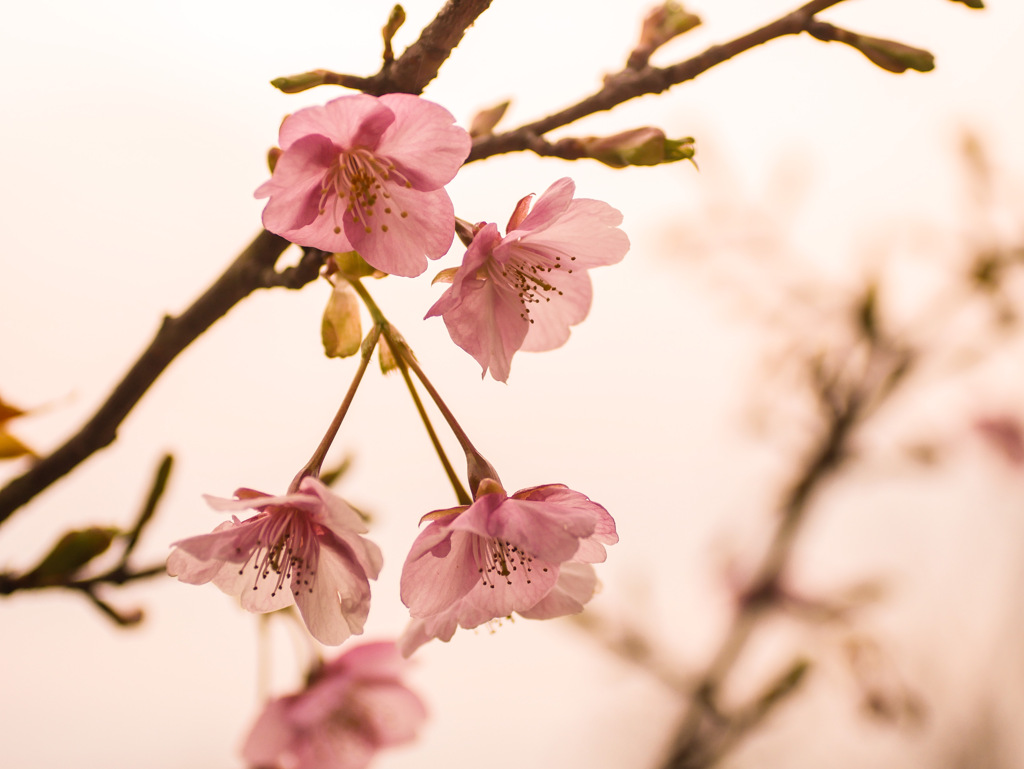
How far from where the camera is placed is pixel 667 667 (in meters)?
1.65

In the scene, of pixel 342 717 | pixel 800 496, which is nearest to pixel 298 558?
pixel 342 717

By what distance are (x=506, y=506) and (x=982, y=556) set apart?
2715mm

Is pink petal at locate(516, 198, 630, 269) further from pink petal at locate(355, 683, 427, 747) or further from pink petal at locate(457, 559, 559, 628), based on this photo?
pink petal at locate(355, 683, 427, 747)

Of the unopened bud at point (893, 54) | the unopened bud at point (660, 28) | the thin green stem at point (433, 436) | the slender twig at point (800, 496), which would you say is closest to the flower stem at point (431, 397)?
the thin green stem at point (433, 436)

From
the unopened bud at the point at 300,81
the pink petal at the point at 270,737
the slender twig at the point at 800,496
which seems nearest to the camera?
the unopened bud at the point at 300,81

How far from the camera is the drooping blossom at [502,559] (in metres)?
0.44

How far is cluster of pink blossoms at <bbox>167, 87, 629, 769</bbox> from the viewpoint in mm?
444

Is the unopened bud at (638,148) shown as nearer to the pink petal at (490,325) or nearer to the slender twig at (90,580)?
the pink petal at (490,325)

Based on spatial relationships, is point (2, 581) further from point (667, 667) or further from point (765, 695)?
point (667, 667)

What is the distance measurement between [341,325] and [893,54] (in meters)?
0.37

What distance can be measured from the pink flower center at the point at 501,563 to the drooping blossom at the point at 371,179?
0.64ft

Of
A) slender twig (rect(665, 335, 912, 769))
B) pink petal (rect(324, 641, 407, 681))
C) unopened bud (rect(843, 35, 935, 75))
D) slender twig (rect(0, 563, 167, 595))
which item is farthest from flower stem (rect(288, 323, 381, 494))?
slender twig (rect(665, 335, 912, 769))

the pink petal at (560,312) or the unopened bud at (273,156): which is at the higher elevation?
the unopened bud at (273,156)

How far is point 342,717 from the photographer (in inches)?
34.1
